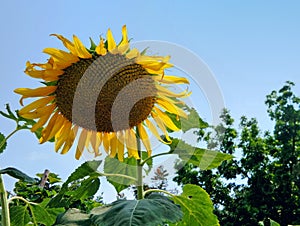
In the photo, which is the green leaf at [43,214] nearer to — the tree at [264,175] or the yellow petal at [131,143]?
the yellow petal at [131,143]

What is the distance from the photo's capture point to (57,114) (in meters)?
1.40

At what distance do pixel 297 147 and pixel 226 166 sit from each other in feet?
10.7

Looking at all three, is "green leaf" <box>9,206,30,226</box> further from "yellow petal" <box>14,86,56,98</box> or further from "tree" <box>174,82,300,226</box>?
"tree" <box>174,82,300,226</box>

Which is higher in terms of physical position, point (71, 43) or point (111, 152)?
point (71, 43)

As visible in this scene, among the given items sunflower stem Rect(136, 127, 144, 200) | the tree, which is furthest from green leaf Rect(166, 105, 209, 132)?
the tree

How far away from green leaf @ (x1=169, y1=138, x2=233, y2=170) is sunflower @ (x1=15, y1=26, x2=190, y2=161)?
90 millimetres

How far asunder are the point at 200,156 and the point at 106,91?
318 mm

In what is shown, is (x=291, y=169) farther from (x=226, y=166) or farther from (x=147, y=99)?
(x=147, y=99)

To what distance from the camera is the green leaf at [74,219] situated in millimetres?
1167

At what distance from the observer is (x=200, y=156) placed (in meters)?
1.29

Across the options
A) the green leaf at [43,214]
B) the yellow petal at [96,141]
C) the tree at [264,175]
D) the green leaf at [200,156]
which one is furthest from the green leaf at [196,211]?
the tree at [264,175]

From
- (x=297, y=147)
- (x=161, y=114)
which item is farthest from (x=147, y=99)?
(x=297, y=147)

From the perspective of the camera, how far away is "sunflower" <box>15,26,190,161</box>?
1.28 m

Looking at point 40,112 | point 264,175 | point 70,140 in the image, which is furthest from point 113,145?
point 264,175
